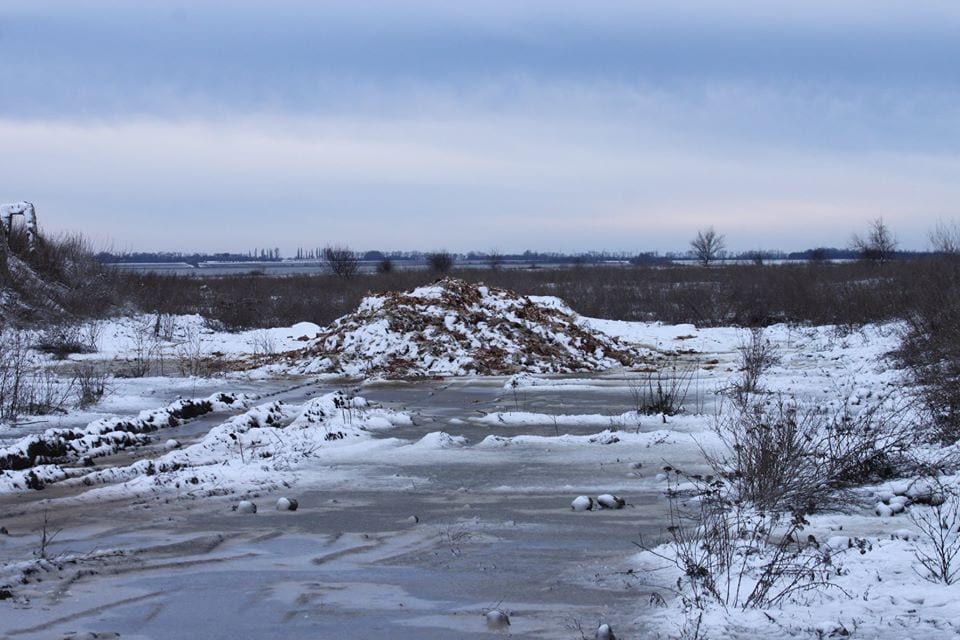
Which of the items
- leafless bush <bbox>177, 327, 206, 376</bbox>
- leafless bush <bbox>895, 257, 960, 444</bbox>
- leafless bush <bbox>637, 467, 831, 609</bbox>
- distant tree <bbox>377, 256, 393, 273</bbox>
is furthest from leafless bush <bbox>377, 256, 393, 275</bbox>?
leafless bush <bbox>637, 467, 831, 609</bbox>

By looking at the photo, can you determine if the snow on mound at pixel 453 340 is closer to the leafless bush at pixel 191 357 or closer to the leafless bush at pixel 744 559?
the leafless bush at pixel 191 357

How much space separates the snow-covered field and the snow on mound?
3345mm

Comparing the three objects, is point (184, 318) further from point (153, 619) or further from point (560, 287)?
point (153, 619)

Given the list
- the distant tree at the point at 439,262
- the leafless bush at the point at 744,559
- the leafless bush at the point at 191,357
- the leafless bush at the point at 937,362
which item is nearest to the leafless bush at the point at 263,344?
the leafless bush at the point at 191,357

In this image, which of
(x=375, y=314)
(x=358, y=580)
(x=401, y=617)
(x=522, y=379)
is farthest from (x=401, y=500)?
(x=375, y=314)

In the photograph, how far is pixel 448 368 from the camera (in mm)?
19719

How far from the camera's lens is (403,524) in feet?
A: 22.7

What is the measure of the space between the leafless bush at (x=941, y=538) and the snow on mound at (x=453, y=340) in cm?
1311

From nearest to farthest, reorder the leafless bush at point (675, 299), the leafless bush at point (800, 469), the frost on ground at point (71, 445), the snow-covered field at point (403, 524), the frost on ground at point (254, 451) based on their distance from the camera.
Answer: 1. the snow-covered field at point (403, 524)
2. the leafless bush at point (800, 469)
3. the frost on ground at point (254, 451)
4. the frost on ground at point (71, 445)
5. the leafless bush at point (675, 299)

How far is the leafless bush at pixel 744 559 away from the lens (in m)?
4.73

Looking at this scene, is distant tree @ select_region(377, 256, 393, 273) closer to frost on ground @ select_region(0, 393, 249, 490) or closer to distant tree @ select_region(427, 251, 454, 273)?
distant tree @ select_region(427, 251, 454, 273)

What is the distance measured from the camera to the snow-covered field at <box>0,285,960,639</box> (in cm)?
464

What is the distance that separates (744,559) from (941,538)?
53.7 inches

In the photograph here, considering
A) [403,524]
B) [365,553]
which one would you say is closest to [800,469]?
[403,524]
